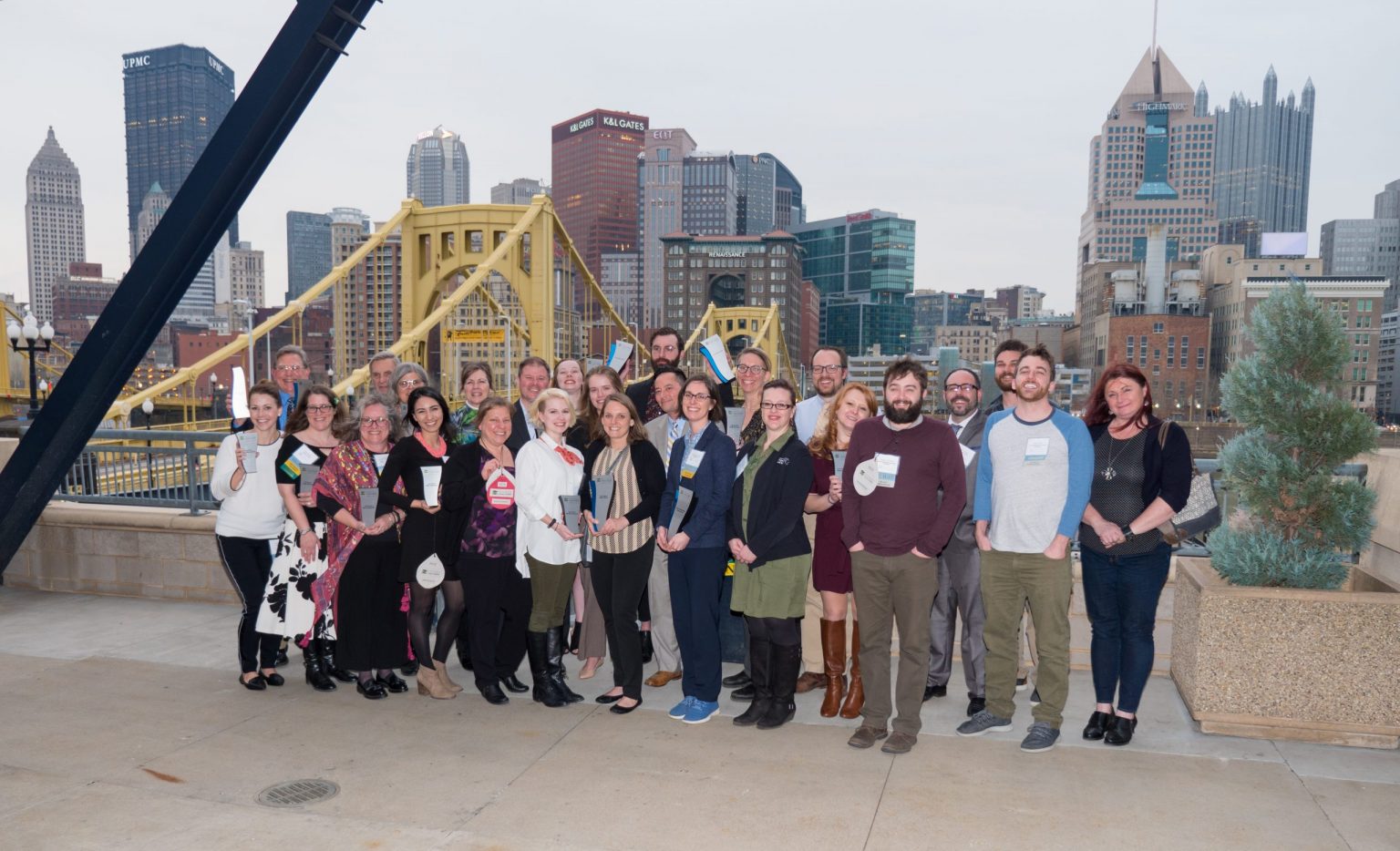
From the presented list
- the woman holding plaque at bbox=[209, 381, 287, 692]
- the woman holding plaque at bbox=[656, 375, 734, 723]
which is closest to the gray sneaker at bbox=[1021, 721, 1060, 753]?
the woman holding plaque at bbox=[656, 375, 734, 723]

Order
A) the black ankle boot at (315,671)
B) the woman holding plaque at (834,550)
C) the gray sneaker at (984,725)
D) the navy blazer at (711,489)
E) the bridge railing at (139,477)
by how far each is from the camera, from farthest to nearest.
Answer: the bridge railing at (139,477)
the black ankle boot at (315,671)
the woman holding plaque at (834,550)
the navy blazer at (711,489)
the gray sneaker at (984,725)

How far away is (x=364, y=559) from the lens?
204 inches

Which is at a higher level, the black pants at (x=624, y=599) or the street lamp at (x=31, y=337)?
the street lamp at (x=31, y=337)

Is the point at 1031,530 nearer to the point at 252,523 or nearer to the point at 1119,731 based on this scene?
the point at 1119,731

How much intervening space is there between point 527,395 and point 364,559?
156 centimetres

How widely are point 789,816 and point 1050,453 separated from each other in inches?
81.1

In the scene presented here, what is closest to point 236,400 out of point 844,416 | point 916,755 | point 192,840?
point 192,840

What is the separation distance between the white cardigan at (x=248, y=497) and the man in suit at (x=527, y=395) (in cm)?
141

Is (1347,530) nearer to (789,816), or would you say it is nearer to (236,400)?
(789,816)

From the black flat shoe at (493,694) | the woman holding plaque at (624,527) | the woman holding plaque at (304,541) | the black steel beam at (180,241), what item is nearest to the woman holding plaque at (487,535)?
the black flat shoe at (493,694)

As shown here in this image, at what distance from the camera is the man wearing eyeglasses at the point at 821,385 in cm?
569

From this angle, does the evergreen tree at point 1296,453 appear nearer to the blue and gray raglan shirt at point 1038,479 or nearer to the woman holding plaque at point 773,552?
the blue and gray raglan shirt at point 1038,479

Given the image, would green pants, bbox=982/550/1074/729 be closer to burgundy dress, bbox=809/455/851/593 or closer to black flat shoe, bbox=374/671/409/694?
burgundy dress, bbox=809/455/851/593

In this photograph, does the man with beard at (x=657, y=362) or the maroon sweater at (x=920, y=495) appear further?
the man with beard at (x=657, y=362)
